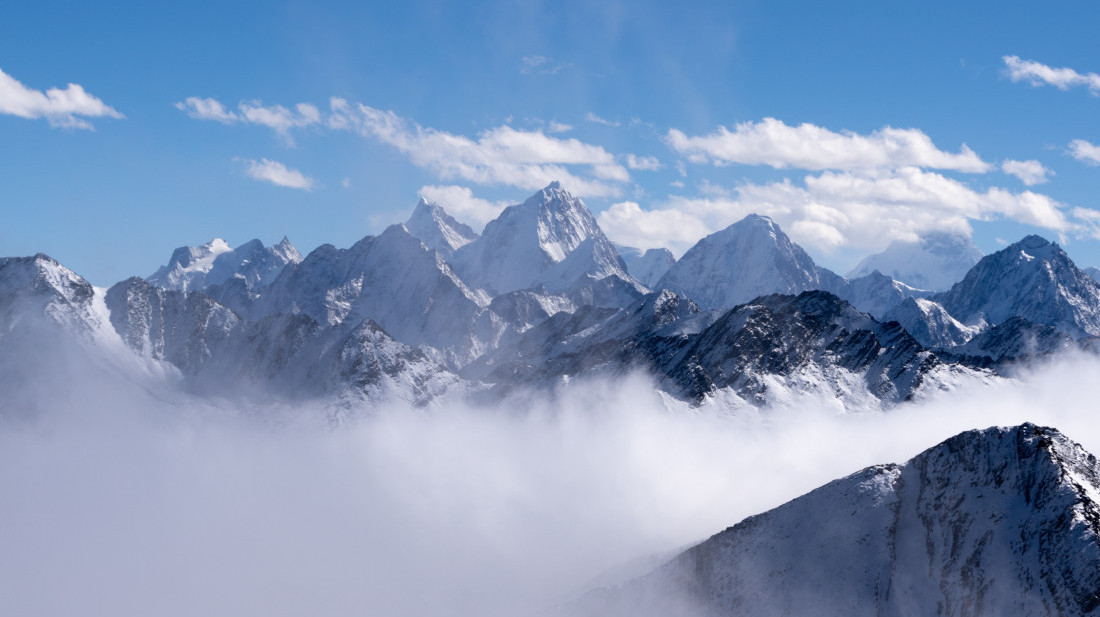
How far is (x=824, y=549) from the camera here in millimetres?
132000

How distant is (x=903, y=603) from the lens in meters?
121

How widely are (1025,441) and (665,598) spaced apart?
51.9 m

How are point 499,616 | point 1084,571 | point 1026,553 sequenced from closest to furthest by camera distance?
1. point 1084,571
2. point 1026,553
3. point 499,616

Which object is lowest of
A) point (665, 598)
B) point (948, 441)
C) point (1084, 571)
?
point (1084, 571)

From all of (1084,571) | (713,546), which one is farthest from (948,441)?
(713,546)

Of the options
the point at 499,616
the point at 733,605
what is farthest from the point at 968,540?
the point at 499,616

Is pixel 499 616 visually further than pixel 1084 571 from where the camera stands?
Yes

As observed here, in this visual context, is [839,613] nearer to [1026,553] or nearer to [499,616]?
[1026,553]

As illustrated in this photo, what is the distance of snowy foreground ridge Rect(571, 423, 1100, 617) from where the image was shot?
11244cm

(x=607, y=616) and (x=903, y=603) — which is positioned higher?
(x=607, y=616)

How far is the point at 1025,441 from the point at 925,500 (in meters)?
14.7

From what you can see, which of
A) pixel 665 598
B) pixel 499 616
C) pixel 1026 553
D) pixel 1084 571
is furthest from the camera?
pixel 499 616

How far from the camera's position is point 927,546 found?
12506 cm

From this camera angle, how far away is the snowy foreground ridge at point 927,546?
369 feet
